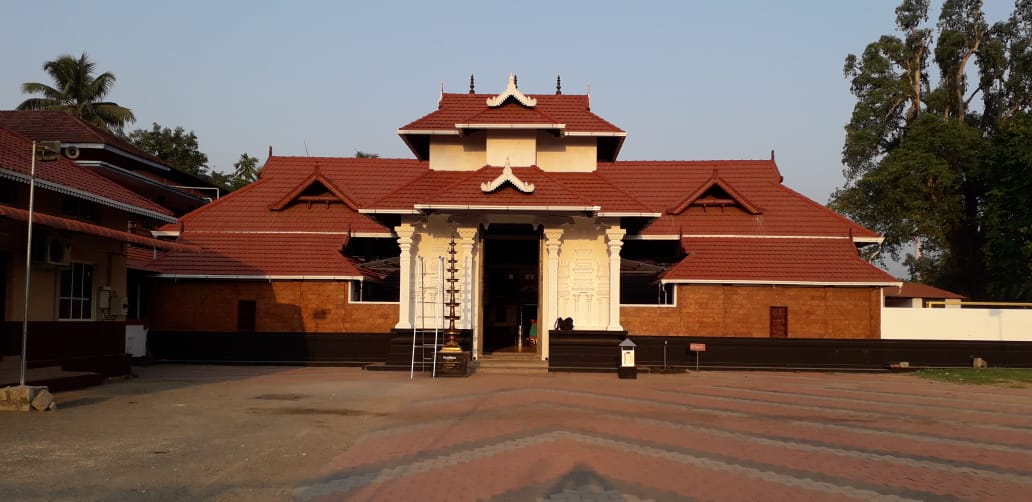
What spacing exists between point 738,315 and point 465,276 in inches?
349

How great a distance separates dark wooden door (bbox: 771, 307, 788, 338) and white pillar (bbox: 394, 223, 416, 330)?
11.5 m

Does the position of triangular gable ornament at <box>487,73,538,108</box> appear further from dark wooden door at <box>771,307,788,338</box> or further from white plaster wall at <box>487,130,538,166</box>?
dark wooden door at <box>771,307,788,338</box>

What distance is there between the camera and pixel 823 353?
26.6m

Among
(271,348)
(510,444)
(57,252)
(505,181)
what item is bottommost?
A: (510,444)

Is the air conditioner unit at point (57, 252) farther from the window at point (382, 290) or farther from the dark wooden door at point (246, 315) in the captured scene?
the window at point (382, 290)

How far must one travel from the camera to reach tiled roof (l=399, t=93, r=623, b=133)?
83.3 feet

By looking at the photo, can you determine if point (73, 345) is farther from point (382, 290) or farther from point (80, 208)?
point (382, 290)

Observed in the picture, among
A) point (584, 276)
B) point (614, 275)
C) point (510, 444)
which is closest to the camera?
point (510, 444)

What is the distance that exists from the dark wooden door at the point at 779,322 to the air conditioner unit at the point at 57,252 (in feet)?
65.2

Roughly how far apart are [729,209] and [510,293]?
8.40 metres

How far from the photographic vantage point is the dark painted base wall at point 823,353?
2650cm

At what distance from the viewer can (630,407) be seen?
15422mm

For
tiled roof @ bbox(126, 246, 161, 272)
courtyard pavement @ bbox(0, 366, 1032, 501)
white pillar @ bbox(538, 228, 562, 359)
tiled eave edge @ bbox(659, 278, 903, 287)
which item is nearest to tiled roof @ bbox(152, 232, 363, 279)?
tiled roof @ bbox(126, 246, 161, 272)

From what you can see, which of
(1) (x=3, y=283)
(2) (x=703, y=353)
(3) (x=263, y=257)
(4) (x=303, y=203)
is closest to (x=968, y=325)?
(2) (x=703, y=353)
